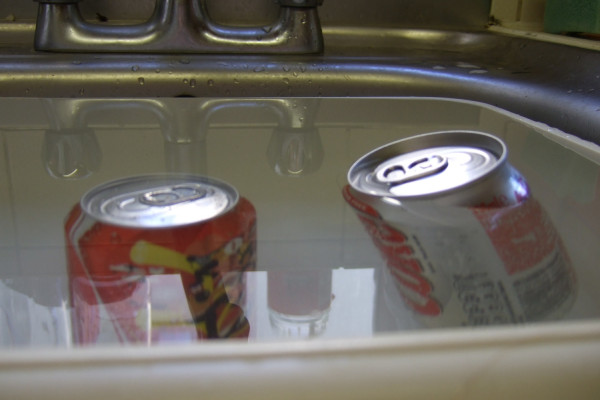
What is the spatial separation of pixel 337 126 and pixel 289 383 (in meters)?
0.50

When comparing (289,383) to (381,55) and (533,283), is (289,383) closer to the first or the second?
(533,283)

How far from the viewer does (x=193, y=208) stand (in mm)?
359

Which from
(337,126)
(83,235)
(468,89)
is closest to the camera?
(83,235)

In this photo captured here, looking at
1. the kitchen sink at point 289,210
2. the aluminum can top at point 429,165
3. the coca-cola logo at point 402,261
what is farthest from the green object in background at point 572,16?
the coca-cola logo at point 402,261

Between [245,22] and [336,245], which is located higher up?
[245,22]

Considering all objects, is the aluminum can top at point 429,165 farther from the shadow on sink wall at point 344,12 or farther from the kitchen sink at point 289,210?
the shadow on sink wall at point 344,12

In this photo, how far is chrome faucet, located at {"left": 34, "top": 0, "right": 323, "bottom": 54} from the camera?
39.5 inches

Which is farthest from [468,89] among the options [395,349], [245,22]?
[395,349]

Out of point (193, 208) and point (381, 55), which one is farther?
point (381, 55)

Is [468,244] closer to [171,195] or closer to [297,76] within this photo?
[171,195]

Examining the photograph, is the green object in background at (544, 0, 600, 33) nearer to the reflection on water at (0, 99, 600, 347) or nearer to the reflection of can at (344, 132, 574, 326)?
the reflection on water at (0, 99, 600, 347)

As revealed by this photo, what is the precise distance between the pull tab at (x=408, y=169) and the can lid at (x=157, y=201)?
0.11 meters

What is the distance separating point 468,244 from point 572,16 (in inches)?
36.2

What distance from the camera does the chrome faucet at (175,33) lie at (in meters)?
1.00
